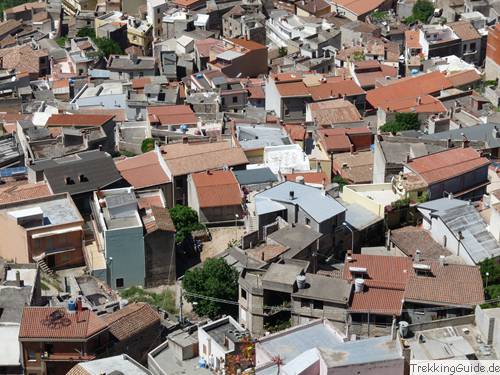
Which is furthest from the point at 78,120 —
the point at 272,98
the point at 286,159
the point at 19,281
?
the point at 19,281

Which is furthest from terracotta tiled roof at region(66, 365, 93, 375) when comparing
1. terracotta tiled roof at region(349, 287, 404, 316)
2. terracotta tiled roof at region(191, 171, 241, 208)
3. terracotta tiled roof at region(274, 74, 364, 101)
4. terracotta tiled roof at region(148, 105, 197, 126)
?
terracotta tiled roof at region(274, 74, 364, 101)

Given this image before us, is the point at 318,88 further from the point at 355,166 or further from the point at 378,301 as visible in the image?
the point at 378,301

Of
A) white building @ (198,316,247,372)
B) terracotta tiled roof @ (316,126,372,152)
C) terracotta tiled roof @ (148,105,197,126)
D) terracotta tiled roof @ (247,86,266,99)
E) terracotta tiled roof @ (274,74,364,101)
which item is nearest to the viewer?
white building @ (198,316,247,372)

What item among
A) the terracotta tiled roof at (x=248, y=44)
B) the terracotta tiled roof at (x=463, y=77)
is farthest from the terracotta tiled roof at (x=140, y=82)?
the terracotta tiled roof at (x=463, y=77)

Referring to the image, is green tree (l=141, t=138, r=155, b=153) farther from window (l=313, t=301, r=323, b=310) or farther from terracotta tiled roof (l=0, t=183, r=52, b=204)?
window (l=313, t=301, r=323, b=310)

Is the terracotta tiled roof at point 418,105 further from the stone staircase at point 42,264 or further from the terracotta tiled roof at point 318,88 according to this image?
the stone staircase at point 42,264

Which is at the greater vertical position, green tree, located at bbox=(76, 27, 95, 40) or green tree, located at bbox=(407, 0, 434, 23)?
green tree, located at bbox=(407, 0, 434, 23)

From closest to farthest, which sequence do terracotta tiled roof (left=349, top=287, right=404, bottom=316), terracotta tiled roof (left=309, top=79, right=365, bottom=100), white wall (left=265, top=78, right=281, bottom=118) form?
terracotta tiled roof (left=349, top=287, right=404, bottom=316), white wall (left=265, top=78, right=281, bottom=118), terracotta tiled roof (left=309, top=79, right=365, bottom=100)

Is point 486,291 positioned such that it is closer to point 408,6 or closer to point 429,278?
point 429,278
